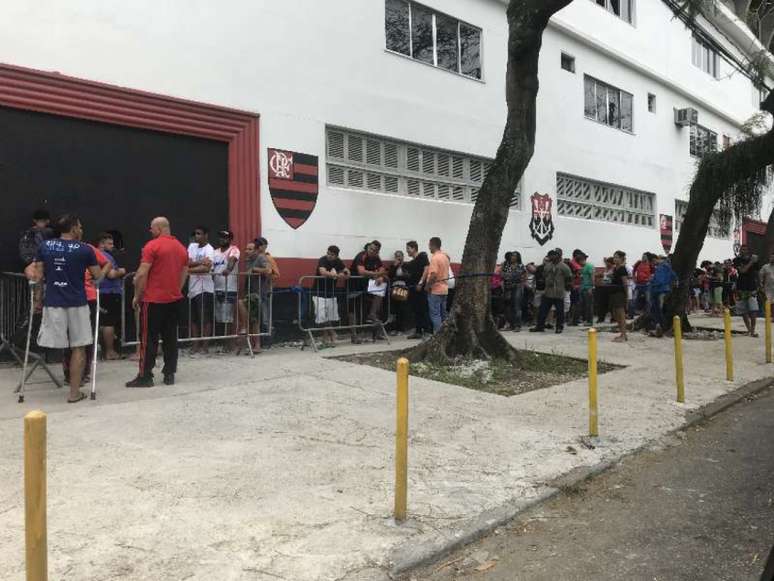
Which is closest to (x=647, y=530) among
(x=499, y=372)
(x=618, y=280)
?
(x=499, y=372)

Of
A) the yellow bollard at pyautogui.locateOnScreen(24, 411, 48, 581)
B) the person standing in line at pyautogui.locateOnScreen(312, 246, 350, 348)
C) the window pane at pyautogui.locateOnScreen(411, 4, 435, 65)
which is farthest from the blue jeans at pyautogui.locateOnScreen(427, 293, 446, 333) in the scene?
the yellow bollard at pyautogui.locateOnScreen(24, 411, 48, 581)

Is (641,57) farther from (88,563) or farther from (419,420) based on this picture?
(88,563)

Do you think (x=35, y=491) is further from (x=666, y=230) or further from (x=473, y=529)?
(x=666, y=230)

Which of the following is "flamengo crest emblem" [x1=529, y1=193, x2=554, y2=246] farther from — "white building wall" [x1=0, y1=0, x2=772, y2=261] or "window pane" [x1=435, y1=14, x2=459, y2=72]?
"window pane" [x1=435, y1=14, x2=459, y2=72]

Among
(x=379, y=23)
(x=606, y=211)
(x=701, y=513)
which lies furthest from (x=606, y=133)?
(x=701, y=513)

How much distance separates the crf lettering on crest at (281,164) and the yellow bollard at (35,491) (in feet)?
28.0

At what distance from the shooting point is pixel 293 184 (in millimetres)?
10539

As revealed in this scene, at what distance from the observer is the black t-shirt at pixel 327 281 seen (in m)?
10.5

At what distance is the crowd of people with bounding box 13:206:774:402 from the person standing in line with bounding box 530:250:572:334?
2cm

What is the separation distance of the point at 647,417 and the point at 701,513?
2.47 metres

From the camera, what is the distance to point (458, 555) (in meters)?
3.46

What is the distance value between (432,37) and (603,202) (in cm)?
799

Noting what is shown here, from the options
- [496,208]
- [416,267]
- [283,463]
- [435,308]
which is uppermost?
[496,208]

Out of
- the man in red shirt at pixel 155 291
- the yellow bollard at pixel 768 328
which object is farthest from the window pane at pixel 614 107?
the man in red shirt at pixel 155 291
